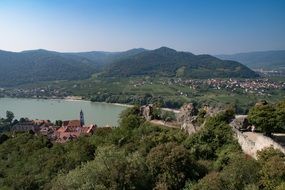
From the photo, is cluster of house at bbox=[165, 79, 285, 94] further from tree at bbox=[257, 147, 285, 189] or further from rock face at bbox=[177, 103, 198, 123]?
tree at bbox=[257, 147, 285, 189]

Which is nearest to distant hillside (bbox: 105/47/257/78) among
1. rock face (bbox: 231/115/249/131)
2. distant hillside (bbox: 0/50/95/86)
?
distant hillside (bbox: 0/50/95/86)

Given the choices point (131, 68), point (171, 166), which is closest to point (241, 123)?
point (171, 166)

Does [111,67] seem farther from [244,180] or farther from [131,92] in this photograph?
Result: [244,180]

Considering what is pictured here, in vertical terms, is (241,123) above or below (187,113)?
above

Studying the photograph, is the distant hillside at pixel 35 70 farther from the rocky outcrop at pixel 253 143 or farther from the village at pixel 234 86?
the rocky outcrop at pixel 253 143

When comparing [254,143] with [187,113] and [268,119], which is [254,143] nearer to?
[268,119]

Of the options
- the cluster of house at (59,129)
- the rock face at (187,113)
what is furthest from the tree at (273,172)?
the cluster of house at (59,129)

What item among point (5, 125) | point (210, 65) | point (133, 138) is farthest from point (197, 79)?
point (133, 138)
